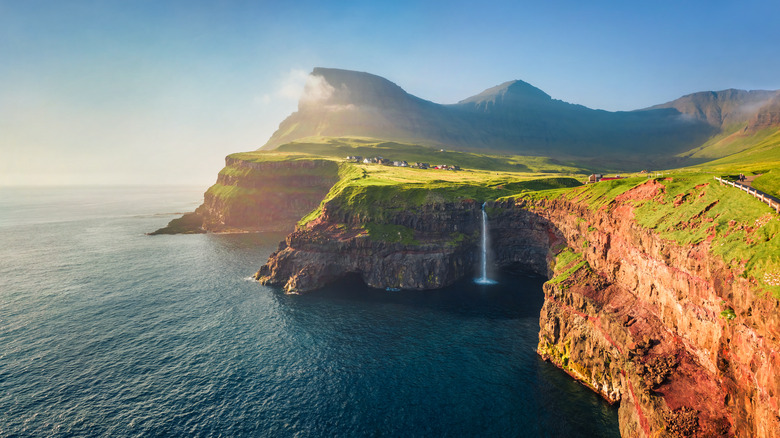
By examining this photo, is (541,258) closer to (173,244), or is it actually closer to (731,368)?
(731,368)

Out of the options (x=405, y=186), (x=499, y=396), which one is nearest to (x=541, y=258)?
(x=405, y=186)

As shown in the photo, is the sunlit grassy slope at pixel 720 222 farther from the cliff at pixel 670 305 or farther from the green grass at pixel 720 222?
the cliff at pixel 670 305

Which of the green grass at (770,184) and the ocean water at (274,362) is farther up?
the green grass at (770,184)

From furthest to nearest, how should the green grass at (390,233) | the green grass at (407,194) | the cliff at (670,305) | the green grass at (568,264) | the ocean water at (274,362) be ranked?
the green grass at (407,194) → the green grass at (390,233) → the green grass at (568,264) → the ocean water at (274,362) → the cliff at (670,305)

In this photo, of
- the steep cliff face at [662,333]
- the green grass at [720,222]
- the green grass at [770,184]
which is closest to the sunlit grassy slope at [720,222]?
the green grass at [720,222]

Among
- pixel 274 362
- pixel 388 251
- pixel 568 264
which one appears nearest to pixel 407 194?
pixel 388 251

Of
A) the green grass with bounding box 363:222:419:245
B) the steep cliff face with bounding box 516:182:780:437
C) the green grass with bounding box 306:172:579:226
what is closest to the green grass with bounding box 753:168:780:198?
the steep cliff face with bounding box 516:182:780:437
